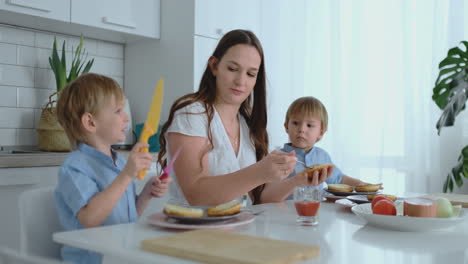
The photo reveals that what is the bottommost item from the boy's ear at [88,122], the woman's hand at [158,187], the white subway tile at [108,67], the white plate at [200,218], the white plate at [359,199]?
the white plate at [359,199]

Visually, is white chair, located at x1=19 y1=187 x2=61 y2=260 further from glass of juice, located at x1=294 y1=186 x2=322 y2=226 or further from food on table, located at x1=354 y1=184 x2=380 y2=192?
food on table, located at x1=354 y1=184 x2=380 y2=192

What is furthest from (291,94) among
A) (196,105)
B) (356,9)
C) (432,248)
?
(432,248)

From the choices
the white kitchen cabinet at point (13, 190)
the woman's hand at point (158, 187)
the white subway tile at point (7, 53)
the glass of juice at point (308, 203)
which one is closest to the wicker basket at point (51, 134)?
the white kitchen cabinet at point (13, 190)

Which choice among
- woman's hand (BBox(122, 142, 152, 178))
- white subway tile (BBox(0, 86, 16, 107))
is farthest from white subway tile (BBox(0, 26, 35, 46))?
woman's hand (BBox(122, 142, 152, 178))

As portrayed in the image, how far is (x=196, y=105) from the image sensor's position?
1.80 m

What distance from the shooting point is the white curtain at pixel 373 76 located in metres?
3.07

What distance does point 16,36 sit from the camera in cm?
299

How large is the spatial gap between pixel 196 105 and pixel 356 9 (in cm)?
201

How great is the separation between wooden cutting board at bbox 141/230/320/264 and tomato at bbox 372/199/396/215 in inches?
17.6

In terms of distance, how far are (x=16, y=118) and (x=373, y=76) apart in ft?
7.50

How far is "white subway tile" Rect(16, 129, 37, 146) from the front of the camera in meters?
3.02

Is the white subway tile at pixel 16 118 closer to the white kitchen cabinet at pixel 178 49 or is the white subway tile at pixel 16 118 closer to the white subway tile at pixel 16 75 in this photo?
the white subway tile at pixel 16 75

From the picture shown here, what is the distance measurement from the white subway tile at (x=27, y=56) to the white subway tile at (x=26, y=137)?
1.34 ft

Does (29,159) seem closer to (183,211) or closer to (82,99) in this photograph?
(82,99)
